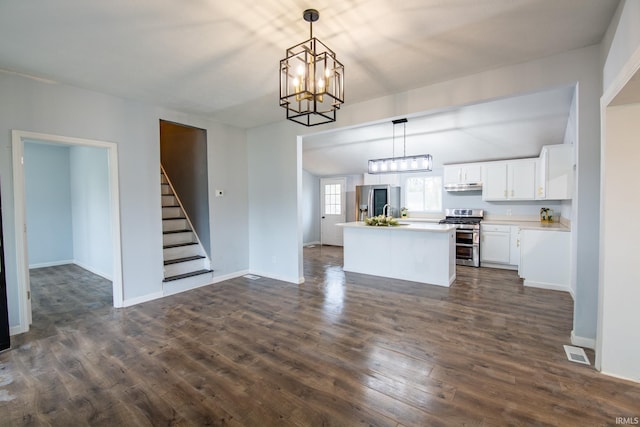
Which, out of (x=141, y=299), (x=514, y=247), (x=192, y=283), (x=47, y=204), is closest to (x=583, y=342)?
(x=514, y=247)

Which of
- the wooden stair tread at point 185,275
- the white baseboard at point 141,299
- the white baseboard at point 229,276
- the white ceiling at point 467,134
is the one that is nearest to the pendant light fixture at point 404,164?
the white ceiling at point 467,134

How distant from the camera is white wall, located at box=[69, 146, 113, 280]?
518 cm

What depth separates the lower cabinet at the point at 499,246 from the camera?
5.58 meters

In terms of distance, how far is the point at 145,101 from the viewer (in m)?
3.98

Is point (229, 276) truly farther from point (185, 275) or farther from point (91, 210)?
point (91, 210)

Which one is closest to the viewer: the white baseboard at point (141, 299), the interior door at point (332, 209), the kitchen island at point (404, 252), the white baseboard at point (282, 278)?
the white baseboard at point (141, 299)

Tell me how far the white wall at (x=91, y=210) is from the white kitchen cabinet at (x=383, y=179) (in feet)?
19.6

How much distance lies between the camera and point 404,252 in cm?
496

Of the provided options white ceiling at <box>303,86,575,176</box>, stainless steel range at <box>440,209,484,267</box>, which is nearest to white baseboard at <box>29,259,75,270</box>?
white ceiling at <box>303,86,575,176</box>

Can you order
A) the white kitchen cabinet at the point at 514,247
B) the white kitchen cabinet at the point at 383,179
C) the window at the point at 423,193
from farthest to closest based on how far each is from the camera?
1. the white kitchen cabinet at the point at 383,179
2. the window at the point at 423,193
3. the white kitchen cabinet at the point at 514,247

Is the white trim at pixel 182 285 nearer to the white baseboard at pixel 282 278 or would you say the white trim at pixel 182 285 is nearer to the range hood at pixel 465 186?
the white baseboard at pixel 282 278

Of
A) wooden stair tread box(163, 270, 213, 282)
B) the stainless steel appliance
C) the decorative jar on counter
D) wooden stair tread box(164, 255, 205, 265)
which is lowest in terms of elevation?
wooden stair tread box(163, 270, 213, 282)

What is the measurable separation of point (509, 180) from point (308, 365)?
18.3 feet

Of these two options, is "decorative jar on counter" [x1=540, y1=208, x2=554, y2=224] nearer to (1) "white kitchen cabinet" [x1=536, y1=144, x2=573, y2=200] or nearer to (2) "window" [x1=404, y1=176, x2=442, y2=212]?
(1) "white kitchen cabinet" [x1=536, y1=144, x2=573, y2=200]
